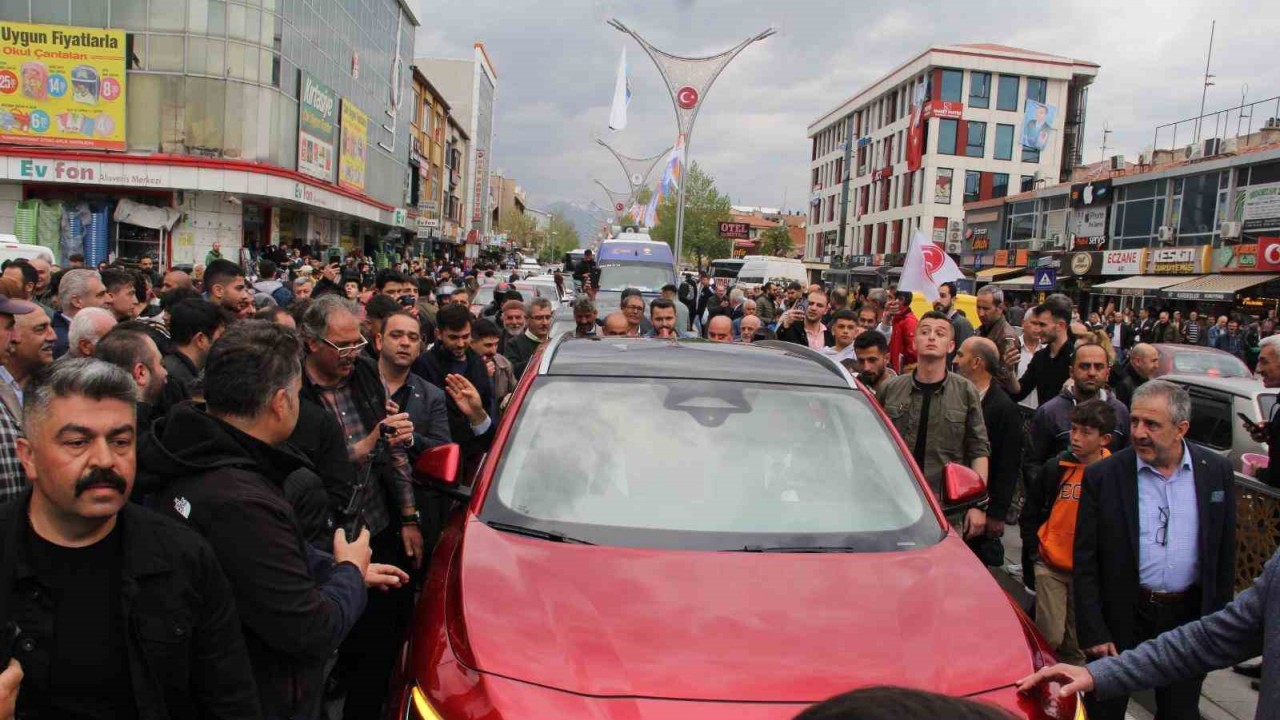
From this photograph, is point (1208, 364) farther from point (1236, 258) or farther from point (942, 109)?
point (942, 109)

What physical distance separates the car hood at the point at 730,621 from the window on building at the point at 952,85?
2487 inches

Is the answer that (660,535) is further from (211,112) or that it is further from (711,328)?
(211,112)

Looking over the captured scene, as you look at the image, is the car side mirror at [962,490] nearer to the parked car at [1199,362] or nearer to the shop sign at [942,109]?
the parked car at [1199,362]

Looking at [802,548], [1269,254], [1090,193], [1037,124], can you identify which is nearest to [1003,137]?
[1037,124]

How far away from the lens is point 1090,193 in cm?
3925

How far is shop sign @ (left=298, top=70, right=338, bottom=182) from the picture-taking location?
1293 inches

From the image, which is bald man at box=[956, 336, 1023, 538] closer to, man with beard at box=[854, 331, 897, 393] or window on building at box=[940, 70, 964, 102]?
→ man with beard at box=[854, 331, 897, 393]

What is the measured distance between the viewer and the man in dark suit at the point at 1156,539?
3795 millimetres

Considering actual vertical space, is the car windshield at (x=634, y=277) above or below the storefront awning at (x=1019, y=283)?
below

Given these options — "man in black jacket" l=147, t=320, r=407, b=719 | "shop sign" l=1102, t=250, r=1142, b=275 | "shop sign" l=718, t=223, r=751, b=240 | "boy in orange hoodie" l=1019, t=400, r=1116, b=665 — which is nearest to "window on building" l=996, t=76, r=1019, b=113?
"shop sign" l=718, t=223, r=751, b=240

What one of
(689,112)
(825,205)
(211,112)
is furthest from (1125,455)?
(825,205)

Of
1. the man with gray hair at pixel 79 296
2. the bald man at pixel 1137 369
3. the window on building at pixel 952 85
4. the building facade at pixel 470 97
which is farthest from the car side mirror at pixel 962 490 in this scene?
the building facade at pixel 470 97

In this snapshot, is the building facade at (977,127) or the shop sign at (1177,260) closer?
the shop sign at (1177,260)

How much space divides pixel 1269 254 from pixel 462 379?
28.1 m
